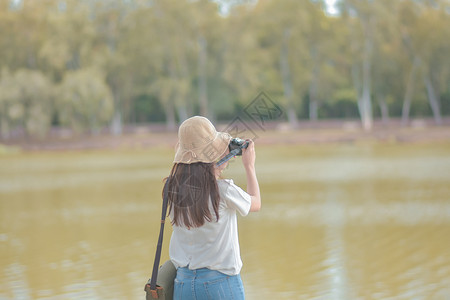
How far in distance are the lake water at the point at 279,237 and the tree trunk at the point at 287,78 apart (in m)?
30.4

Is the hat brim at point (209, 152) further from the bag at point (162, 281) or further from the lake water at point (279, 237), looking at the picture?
the lake water at point (279, 237)

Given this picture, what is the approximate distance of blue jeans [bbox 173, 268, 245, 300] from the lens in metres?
2.93

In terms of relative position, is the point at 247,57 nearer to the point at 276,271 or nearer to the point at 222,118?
the point at 222,118

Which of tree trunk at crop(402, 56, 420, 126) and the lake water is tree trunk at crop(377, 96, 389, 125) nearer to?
tree trunk at crop(402, 56, 420, 126)

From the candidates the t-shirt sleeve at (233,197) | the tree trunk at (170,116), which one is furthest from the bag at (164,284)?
the tree trunk at (170,116)

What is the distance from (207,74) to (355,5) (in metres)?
12.7

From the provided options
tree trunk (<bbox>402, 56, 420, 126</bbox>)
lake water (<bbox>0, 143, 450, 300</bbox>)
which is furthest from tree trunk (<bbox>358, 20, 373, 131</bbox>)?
lake water (<bbox>0, 143, 450, 300</bbox>)

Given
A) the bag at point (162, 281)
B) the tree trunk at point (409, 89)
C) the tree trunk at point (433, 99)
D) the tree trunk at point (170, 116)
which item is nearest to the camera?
the bag at point (162, 281)

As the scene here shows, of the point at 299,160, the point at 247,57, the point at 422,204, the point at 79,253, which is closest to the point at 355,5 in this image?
the point at 247,57

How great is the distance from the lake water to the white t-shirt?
3.38 m

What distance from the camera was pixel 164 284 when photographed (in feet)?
10.1

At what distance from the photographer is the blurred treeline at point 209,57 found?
4381 centimetres

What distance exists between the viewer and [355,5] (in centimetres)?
4531

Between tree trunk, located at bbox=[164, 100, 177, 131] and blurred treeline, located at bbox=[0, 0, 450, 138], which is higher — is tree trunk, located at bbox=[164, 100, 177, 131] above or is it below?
below
